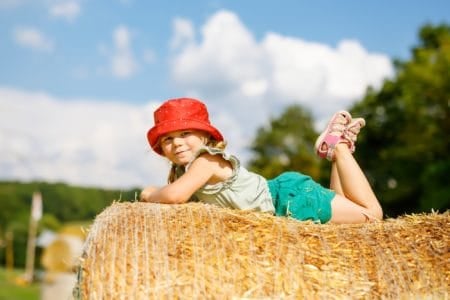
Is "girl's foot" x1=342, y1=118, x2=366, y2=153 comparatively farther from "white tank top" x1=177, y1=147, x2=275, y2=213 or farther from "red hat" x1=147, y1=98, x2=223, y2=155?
"red hat" x1=147, y1=98, x2=223, y2=155

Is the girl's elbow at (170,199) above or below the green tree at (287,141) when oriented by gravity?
below

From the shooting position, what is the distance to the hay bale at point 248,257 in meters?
3.56

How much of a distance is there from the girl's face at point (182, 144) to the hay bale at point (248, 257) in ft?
1.81

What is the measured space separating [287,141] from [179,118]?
42.5 m

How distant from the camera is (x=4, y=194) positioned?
6612 centimetres

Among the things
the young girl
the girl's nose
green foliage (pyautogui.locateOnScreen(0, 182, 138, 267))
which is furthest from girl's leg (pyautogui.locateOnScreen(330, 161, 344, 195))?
green foliage (pyautogui.locateOnScreen(0, 182, 138, 267))

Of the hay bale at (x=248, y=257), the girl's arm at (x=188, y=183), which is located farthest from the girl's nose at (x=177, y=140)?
the hay bale at (x=248, y=257)

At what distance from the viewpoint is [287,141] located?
154 ft

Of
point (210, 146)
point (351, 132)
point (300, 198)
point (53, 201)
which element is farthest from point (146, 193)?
point (53, 201)

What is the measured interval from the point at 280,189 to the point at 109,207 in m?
1.25

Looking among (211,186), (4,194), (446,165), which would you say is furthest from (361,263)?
(4,194)

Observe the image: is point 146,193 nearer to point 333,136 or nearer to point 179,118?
point 179,118

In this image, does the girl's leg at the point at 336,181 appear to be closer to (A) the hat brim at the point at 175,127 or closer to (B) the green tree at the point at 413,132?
(A) the hat brim at the point at 175,127

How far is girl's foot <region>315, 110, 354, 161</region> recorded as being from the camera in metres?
5.00
